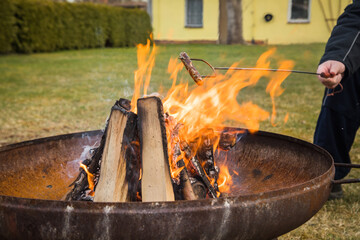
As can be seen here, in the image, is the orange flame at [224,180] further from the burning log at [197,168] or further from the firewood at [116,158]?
the firewood at [116,158]

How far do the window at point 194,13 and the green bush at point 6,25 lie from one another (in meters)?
8.62

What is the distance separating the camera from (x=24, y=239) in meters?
1.29

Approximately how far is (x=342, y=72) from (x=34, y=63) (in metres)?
10.0

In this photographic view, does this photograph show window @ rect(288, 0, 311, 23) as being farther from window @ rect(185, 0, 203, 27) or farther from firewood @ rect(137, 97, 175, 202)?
firewood @ rect(137, 97, 175, 202)

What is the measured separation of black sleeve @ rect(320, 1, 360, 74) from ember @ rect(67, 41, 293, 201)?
312 mm

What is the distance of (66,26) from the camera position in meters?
13.9

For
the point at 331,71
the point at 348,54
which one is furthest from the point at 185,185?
the point at 348,54

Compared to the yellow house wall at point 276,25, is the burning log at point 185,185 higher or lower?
lower

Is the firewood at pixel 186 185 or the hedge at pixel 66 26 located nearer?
the firewood at pixel 186 185

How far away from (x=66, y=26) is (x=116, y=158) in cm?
1331

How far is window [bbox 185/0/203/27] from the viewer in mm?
18297

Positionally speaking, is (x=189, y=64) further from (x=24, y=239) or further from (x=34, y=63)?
(x=34, y=63)

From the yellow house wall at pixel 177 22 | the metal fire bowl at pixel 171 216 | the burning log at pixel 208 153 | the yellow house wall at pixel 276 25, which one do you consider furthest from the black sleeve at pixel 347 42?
the yellow house wall at pixel 177 22

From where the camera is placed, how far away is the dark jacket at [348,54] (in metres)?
1.82
